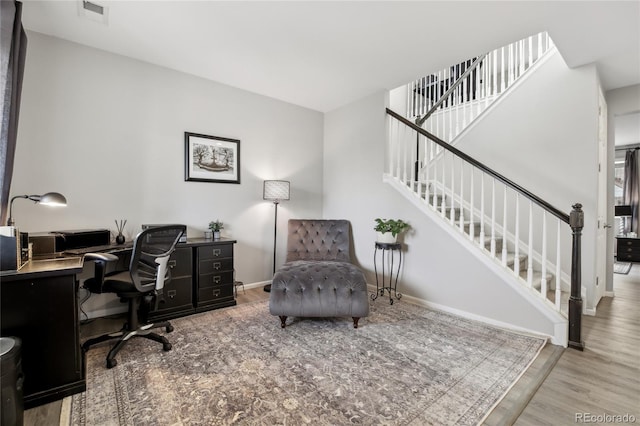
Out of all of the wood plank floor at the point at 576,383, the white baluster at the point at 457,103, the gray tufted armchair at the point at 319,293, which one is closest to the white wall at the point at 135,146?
the wood plank floor at the point at 576,383

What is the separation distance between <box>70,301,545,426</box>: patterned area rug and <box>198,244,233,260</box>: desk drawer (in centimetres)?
69

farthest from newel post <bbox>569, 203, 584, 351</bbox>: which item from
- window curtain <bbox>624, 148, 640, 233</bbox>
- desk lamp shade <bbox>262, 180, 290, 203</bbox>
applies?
window curtain <bbox>624, 148, 640, 233</bbox>

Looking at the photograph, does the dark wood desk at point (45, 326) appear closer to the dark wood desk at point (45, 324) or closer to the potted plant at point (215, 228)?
the dark wood desk at point (45, 324)

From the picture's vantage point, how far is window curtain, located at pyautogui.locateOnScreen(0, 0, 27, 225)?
191 cm

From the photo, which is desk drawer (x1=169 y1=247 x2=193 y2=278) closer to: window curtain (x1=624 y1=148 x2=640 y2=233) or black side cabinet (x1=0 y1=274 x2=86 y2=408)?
black side cabinet (x1=0 y1=274 x2=86 y2=408)

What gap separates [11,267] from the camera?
1.62m

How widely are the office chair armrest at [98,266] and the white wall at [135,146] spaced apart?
34.5 inches

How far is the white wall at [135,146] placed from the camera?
258 centimetres

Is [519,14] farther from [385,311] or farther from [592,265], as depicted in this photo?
[385,311]

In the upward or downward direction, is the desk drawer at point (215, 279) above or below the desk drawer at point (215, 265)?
below

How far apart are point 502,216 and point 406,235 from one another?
1.30 m

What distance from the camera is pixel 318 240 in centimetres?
387

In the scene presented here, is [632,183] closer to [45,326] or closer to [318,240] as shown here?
[318,240]

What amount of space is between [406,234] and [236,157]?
2413mm
